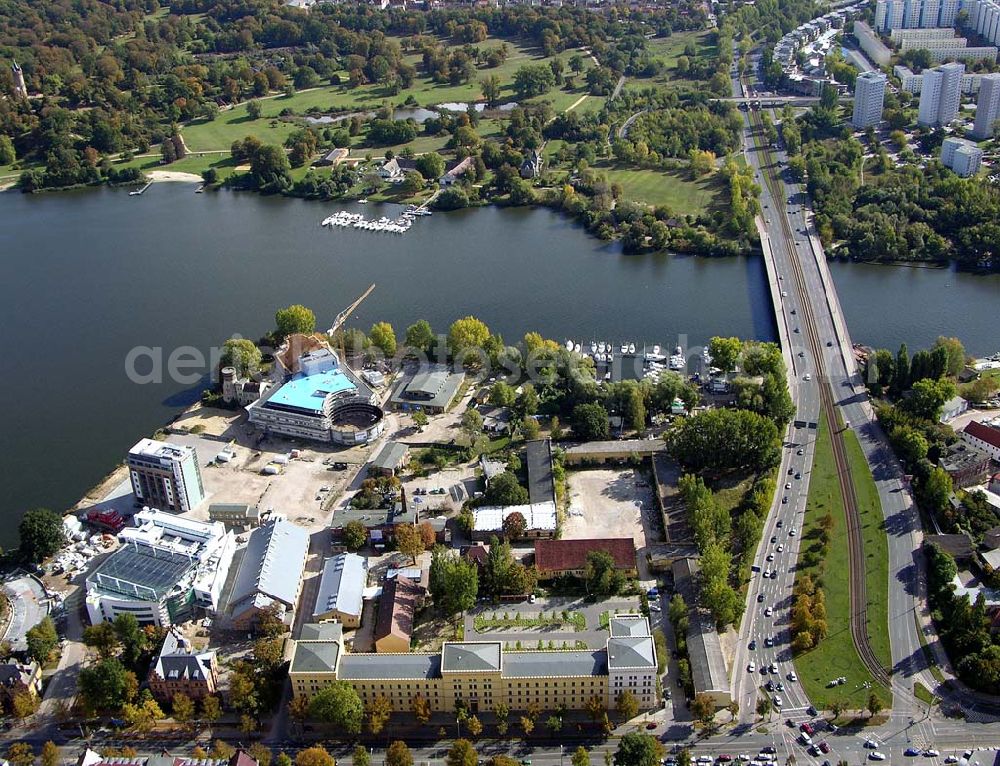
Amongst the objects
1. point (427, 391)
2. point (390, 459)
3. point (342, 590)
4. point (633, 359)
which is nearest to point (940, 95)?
point (633, 359)

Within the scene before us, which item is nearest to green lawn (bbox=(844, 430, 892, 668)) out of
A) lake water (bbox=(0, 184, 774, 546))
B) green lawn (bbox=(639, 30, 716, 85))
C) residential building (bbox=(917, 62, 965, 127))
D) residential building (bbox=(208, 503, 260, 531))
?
lake water (bbox=(0, 184, 774, 546))

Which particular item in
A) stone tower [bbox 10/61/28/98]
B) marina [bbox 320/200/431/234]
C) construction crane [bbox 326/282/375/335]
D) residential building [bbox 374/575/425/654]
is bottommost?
residential building [bbox 374/575/425/654]

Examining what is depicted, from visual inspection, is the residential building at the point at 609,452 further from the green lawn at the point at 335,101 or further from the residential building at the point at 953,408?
the green lawn at the point at 335,101

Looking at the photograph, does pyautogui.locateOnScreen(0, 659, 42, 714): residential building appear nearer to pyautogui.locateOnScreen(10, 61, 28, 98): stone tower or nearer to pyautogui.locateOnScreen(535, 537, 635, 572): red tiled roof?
pyautogui.locateOnScreen(535, 537, 635, 572): red tiled roof

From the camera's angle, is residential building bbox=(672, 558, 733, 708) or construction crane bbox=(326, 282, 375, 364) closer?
residential building bbox=(672, 558, 733, 708)

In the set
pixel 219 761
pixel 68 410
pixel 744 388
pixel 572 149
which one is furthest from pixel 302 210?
pixel 219 761

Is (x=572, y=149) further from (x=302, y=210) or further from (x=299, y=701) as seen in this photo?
(x=299, y=701)
